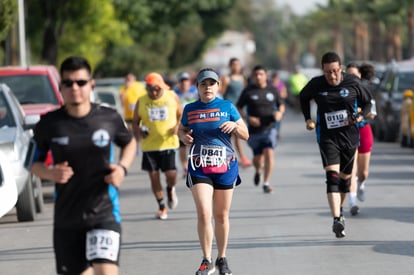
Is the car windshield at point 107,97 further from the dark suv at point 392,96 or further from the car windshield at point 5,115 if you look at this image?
the car windshield at point 5,115

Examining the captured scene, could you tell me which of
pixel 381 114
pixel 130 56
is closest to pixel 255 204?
pixel 381 114

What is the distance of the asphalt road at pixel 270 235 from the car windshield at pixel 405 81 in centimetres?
828

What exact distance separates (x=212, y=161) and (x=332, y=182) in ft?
7.93

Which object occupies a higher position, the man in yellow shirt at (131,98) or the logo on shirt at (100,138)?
the logo on shirt at (100,138)

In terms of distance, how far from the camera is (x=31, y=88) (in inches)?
732

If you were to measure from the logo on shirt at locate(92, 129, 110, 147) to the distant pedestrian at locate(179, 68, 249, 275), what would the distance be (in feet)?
9.02

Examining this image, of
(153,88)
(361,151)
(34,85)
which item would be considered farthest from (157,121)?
(34,85)

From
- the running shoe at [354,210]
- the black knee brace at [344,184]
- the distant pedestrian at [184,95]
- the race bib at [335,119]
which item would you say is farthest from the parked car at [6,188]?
the distant pedestrian at [184,95]

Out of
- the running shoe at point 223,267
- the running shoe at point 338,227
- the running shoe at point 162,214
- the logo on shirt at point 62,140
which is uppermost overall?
the logo on shirt at point 62,140

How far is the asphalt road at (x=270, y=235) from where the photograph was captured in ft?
34.0

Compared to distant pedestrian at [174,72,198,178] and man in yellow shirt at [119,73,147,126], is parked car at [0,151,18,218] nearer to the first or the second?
distant pedestrian at [174,72,198,178]

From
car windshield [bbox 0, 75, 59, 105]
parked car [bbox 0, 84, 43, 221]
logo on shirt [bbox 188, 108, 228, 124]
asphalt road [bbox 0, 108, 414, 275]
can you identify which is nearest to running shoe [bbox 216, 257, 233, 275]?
asphalt road [bbox 0, 108, 414, 275]

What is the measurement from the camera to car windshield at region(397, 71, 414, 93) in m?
27.0

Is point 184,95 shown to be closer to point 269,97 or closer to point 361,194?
point 269,97
